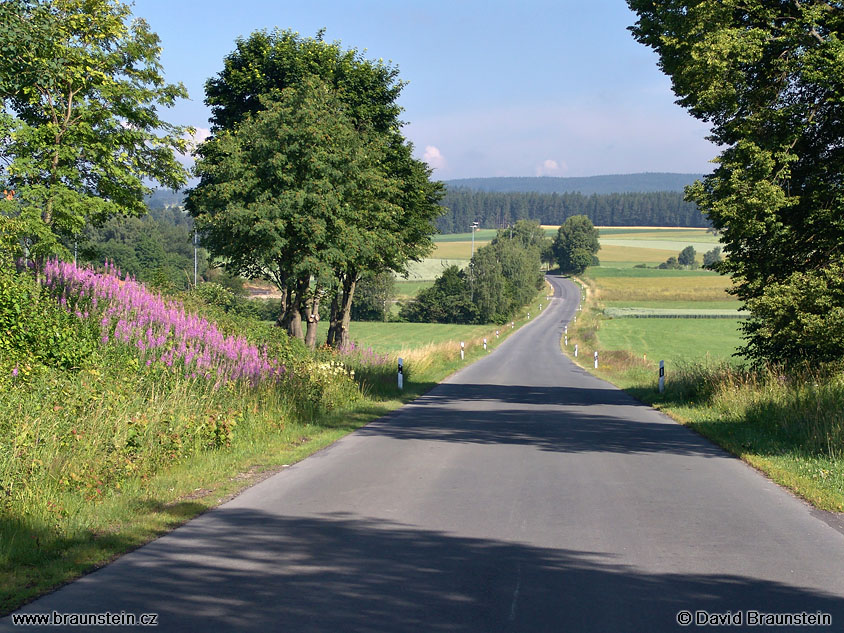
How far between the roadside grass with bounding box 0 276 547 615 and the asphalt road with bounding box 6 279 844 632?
40 centimetres

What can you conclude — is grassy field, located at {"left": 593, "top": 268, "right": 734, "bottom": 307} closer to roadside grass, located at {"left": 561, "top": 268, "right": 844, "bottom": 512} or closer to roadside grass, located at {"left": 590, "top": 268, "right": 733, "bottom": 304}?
roadside grass, located at {"left": 590, "top": 268, "right": 733, "bottom": 304}

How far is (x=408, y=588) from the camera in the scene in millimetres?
5684

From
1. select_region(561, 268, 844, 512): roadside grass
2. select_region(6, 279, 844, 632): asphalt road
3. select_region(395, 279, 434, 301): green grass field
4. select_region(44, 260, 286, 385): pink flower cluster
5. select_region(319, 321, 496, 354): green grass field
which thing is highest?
select_region(44, 260, 286, 385): pink flower cluster

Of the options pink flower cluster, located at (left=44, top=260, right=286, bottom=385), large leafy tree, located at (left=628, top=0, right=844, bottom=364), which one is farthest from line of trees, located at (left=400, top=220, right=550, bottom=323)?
pink flower cluster, located at (left=44, top=260, right=286, bottom=385)

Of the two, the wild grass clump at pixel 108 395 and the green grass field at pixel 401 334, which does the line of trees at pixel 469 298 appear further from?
the wild grass clump at pixel 108 395

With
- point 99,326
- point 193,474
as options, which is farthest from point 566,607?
point 99,326

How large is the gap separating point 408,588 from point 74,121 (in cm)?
1727

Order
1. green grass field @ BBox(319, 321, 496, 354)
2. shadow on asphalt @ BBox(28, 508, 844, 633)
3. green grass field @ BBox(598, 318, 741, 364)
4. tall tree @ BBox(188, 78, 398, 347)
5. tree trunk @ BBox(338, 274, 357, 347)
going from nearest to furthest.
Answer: shadow on asphalt @ BBox(28, 508, 844, 633)
tall tree @ BBox(188, 78, 398, 347)
tree trunk @ BBox(338, 274, 357, 347)
green grass field @ BBox(598, 318, 741, 364)
green grass field @ BBox(319, 321, 496, 354)

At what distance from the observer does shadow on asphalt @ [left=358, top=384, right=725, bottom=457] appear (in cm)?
1370

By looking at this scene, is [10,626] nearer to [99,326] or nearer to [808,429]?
[99,326]

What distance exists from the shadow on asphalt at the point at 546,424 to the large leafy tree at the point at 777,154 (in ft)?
12.5

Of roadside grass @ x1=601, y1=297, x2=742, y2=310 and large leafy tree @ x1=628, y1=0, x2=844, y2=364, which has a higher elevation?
large leafy tree @ x1=628, y1=0, x2=844, y2=364

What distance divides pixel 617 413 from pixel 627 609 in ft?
49.0

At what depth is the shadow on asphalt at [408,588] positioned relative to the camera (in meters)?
5.08
